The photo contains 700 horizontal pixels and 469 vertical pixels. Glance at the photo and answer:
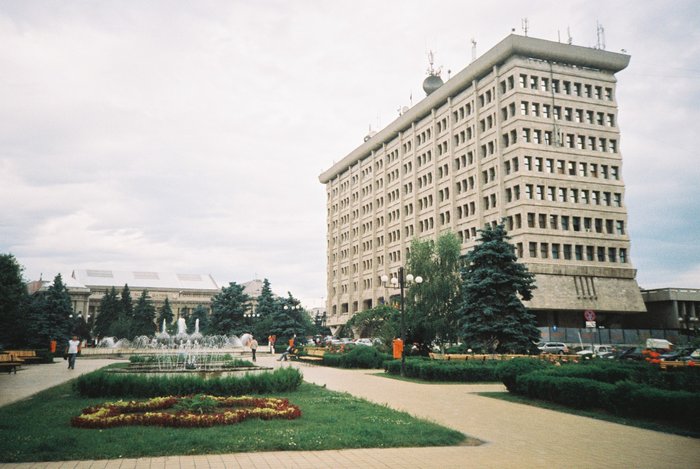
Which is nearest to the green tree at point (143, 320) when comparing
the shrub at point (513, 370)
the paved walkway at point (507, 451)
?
the paved walkway at point (507, 451)

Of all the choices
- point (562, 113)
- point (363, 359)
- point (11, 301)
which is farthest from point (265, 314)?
point (363, 359)

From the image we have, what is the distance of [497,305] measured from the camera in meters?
32.0

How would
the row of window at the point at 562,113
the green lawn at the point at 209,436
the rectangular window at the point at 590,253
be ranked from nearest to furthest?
the green lawn at the point at 209,436, the rectangular window at the point at 590,253, the row of window at the point at 562,113

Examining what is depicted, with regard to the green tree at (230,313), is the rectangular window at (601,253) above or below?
above

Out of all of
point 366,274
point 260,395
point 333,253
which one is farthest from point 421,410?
point 333,253

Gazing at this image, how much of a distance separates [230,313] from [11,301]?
32.8 meters

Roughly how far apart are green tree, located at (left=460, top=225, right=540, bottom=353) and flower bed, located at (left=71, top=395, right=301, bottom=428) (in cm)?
2144

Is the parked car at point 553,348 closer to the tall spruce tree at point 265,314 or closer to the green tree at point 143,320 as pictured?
the tall spruce tree at point 265,314

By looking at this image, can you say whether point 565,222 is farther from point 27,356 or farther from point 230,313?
point 27,356

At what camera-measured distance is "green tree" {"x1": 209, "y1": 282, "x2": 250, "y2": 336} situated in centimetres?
7725

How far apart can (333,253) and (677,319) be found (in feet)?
190

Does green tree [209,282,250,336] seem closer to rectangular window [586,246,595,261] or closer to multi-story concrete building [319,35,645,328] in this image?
multi-story concrete building [319,35,645,328]

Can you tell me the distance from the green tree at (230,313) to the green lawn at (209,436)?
6647 centimetres

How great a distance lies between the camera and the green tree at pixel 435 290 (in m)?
37.5
